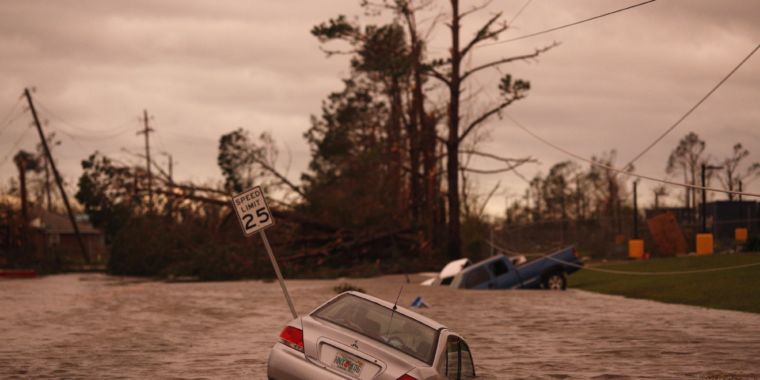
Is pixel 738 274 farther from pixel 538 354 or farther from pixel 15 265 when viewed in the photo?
pixel 15 265

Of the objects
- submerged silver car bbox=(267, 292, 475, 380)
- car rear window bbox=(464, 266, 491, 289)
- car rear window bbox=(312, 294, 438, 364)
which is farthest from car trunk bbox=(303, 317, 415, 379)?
car rear window bbox=(464, 266, 491, 289)

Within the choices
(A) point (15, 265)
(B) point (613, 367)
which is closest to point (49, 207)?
(A) point (15, 265)

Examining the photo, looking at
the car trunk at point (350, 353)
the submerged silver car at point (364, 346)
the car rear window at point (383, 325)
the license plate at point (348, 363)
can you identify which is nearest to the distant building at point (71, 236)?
the car rear window at point (383, 325)

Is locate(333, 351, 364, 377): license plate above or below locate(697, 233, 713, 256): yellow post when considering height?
below

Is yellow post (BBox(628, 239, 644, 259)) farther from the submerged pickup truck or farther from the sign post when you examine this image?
the sign post

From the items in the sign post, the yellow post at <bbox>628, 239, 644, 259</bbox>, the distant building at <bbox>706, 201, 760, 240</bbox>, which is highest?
the distant building at <bbox>706, 201, 760, 240</bbox>

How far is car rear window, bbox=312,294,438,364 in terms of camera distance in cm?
989

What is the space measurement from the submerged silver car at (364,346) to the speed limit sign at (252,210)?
585 centimetres

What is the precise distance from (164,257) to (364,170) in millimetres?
14090

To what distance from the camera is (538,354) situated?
15.9 m

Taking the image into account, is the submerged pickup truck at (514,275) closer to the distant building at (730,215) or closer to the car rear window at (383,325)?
the distant building at (730,215)

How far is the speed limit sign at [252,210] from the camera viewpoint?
54.1 feet

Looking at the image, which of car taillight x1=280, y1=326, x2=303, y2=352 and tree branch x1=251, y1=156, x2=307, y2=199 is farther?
tree branch x1=251, y1=156, x2=307, y2=199

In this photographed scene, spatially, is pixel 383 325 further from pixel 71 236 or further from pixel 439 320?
pixel 71 236
